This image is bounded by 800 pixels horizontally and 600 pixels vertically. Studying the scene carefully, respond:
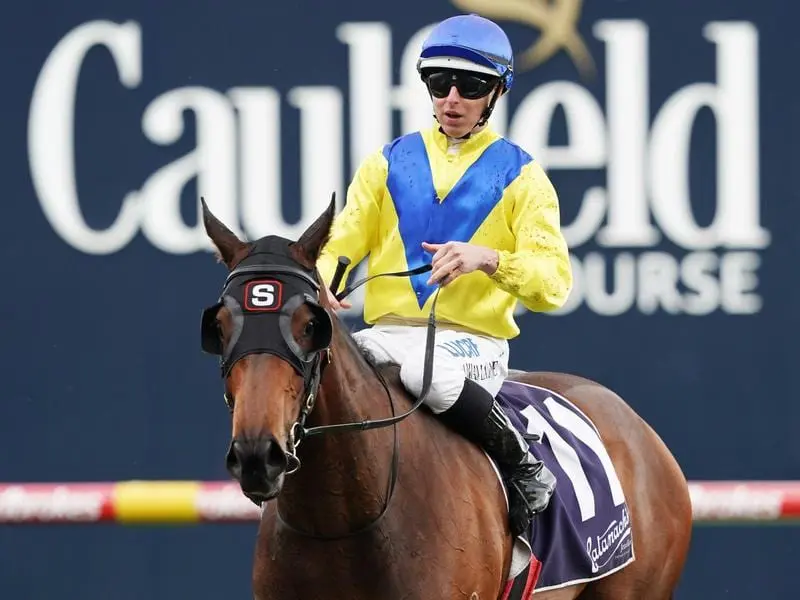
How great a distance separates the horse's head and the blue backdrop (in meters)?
3.21

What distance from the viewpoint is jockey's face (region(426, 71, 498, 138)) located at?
4.10m

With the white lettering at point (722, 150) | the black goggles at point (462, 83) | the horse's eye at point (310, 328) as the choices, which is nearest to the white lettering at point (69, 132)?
the white lettering at point (722, 150)

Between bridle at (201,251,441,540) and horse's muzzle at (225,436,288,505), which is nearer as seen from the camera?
horse's muzzle at (225,436,288,505)

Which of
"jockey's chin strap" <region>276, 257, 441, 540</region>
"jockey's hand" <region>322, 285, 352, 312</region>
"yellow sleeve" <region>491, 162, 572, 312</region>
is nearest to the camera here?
"jockey's chin strap" <region>276, 257, 441, 540</region>

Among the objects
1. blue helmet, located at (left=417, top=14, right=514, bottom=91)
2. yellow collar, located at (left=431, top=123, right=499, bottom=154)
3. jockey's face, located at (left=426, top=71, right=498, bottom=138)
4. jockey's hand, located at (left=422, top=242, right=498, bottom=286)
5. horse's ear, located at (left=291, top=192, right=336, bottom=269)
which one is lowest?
jockey's hand, located at (left=422, top=242, right=498, bottom=286)

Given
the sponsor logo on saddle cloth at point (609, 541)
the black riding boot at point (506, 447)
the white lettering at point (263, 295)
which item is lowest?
the sponsor logo on saddle cloth at point (609, 541)

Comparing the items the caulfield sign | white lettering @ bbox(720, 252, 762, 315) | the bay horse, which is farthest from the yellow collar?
white lettering @ bbox(720, 252, 762, 315)

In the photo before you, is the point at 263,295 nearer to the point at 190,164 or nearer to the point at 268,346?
the point at 268,346

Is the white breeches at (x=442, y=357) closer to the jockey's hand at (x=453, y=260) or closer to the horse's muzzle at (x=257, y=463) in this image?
the jockey's hand at (x=453, y=260)

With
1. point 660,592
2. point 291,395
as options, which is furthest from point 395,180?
point 660,592

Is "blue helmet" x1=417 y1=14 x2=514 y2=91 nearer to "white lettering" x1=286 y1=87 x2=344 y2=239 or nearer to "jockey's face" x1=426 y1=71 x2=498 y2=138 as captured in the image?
"jockey's face" x1=426 y1=71 x2=498 y2=138

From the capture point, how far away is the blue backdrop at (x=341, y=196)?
6.52m

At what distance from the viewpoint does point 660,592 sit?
16.0 feet

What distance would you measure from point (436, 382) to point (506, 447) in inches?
12.1
